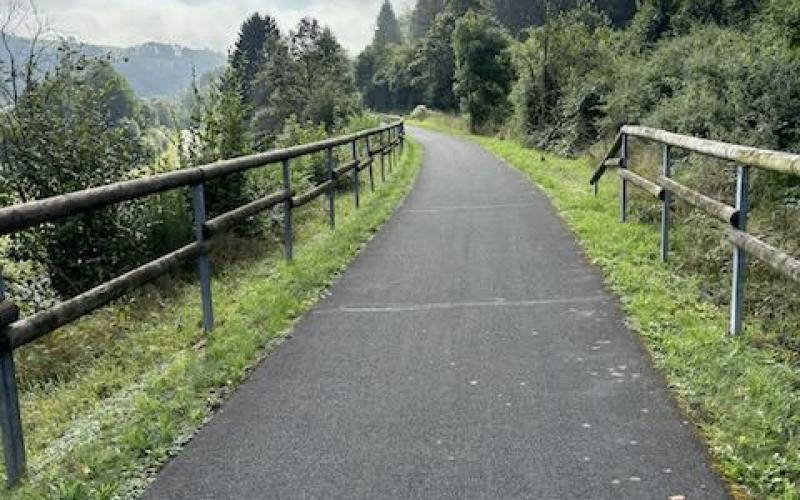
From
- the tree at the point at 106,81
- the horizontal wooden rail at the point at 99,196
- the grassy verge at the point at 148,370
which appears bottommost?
the grassy verge at the point at 148,370

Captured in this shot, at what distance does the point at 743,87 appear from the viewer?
1245 cm

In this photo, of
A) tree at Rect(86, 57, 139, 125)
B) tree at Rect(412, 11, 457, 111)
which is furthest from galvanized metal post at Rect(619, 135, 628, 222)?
tree at Rect(412, 11, 457, 111)

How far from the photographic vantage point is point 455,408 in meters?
3.91

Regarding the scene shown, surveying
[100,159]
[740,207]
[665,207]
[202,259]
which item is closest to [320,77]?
[100,159]

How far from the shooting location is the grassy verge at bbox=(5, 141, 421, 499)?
3.45 m

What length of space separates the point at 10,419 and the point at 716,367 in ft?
12.4

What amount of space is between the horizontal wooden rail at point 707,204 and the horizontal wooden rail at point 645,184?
14 centimetres

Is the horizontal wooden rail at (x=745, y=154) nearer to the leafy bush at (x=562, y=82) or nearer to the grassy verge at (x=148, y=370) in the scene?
the grassy verge at (x=148, y=370)

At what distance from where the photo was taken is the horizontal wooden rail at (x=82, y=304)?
3.24 metres

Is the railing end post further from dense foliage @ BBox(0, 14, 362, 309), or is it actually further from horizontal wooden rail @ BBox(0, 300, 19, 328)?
dense foliage @ BBox(0, 14, 362, 309)

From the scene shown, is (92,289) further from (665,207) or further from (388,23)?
(388,23)

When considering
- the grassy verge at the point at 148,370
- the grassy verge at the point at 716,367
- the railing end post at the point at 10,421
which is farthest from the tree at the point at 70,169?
the grassy verge at the point at 716,367

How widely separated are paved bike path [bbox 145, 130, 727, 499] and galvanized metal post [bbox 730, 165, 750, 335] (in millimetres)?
709

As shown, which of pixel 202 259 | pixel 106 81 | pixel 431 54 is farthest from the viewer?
pixel 431 54
